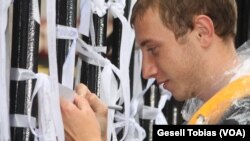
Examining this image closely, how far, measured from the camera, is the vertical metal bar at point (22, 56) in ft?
3.39

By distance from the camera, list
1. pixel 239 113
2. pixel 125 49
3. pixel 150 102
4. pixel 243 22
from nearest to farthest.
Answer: pixel 239 113, pixel 125 49, pixel 150 102, pixel 243 22

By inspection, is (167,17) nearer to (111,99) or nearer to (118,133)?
(111,99)

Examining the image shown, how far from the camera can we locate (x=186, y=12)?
3.40 feet

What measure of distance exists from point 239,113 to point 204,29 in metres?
0.20

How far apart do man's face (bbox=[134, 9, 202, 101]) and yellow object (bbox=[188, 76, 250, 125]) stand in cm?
14

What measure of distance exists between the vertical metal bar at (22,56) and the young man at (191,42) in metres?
0.21

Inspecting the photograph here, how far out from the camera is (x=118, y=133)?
4.30ft

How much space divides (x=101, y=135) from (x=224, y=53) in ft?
1.06

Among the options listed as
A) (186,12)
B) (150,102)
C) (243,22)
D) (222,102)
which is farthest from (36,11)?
(243,22)

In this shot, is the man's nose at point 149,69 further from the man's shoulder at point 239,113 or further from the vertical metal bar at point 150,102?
the vertical metal bar at point 150,102

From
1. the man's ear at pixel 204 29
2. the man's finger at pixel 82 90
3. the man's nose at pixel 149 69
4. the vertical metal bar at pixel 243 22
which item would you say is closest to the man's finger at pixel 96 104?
the man's finger at pixel 82 90

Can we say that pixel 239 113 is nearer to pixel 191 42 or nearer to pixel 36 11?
pixel 191 42

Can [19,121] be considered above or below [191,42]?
below

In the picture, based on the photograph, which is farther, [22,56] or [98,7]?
[98,7]
